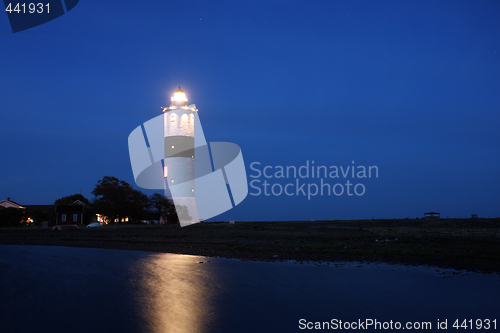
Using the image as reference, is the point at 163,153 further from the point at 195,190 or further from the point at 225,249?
the point at 225,249

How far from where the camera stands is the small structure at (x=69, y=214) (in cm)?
5656

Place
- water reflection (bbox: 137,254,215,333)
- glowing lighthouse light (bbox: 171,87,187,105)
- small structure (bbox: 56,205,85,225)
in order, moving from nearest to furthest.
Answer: water reflection (bbox: 137,254,215,333) → small structure (bbox: 56,205,85,225) → glowing lighthouse light (bbox: 171,87,187,105)

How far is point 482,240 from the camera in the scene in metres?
19.9

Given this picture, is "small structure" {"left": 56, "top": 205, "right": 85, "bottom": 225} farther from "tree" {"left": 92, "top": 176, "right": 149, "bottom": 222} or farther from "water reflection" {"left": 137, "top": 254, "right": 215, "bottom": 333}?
"water reflection" {"left": 137, "top": 254, "right": 215, "bottom": 333}

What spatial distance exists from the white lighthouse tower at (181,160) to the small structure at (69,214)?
14.3 metres

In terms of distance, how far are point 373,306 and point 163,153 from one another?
49480 mm

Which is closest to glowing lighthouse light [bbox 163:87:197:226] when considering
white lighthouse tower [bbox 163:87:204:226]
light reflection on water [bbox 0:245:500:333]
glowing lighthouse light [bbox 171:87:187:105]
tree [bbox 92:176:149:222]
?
white lighthouse tower [bbox 163:87:204:226]

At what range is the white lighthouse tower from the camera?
54.7 meters

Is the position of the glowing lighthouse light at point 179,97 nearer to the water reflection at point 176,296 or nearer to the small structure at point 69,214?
the small structure at point 69,214

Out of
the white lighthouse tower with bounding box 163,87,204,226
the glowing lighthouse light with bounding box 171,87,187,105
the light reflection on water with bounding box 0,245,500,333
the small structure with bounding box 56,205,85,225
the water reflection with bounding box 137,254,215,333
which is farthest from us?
the glowing lighthouse light with bounding box 171,87,187,105

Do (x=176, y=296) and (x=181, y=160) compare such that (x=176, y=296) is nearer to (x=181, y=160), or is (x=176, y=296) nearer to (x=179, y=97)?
(x=181, y=160)

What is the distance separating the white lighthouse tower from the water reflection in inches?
1554

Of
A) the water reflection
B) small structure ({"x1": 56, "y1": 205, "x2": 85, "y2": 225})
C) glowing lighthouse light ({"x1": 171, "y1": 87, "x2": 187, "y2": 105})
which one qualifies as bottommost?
the water reflection

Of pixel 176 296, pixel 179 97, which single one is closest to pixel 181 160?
pixel 179 97
